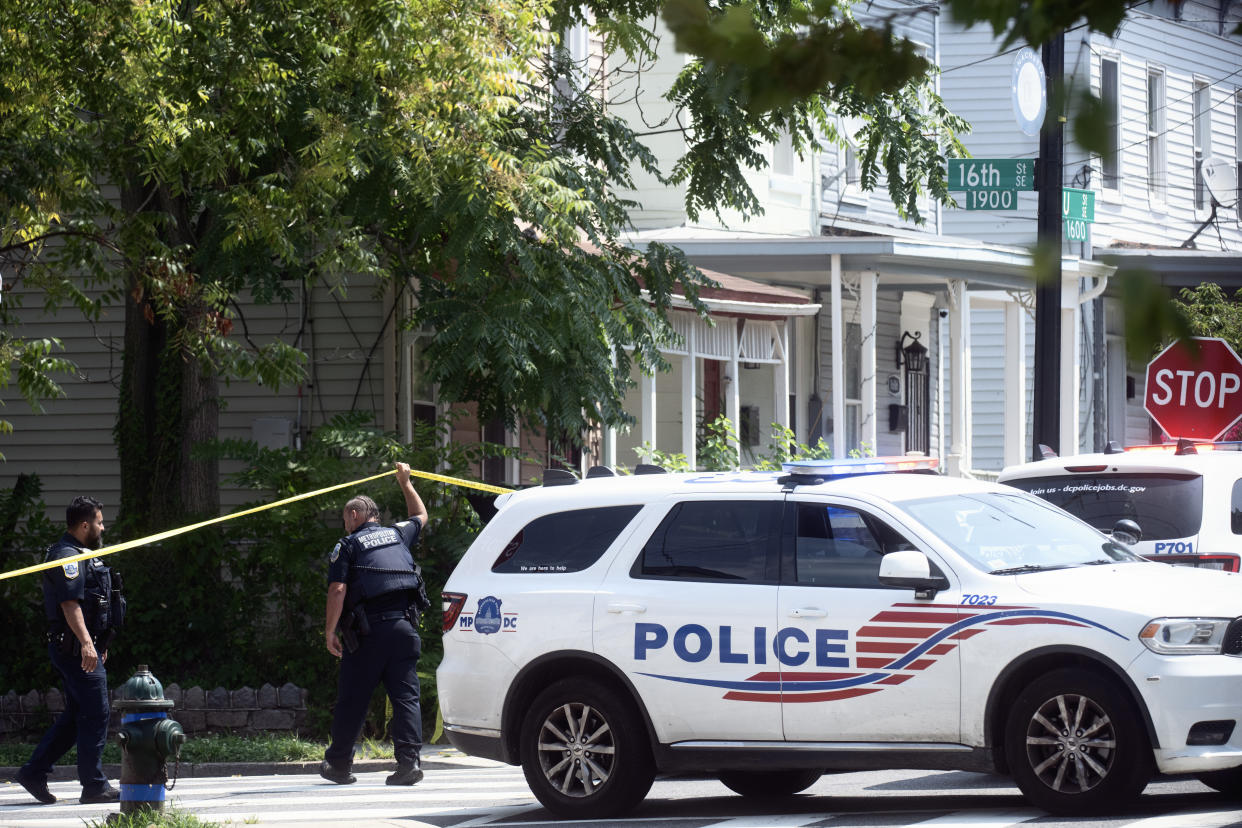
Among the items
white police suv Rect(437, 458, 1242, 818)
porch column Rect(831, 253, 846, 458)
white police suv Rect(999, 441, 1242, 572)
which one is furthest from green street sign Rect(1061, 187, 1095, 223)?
white police suv Rect(437, 458, 1242, 818)

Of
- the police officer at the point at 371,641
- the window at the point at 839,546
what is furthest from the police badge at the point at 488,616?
the window at the point at 839,546

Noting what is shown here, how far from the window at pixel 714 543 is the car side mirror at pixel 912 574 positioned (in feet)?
2.31

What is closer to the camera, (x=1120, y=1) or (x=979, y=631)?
(x=1120, y=1)

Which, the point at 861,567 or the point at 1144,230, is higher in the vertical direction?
the point at 1144,230

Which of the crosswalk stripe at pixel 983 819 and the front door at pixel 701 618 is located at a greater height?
the front door at pixel 701 618

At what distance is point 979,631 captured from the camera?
804cm

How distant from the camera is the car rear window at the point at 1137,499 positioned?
10375mm

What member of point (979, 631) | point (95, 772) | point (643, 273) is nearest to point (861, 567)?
point (979, 631)

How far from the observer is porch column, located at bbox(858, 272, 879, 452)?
19.4 meters

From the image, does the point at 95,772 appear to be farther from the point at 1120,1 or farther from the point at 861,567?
the point at 1120,1

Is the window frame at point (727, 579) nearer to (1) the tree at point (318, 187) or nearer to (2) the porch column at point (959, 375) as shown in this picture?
→ (1) the tree at point (318, 187)

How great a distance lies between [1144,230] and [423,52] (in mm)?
18046

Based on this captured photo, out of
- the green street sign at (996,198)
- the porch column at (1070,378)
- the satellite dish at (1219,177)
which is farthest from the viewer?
the satellite dish at (1219,177)

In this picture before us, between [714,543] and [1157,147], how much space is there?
21618mm
